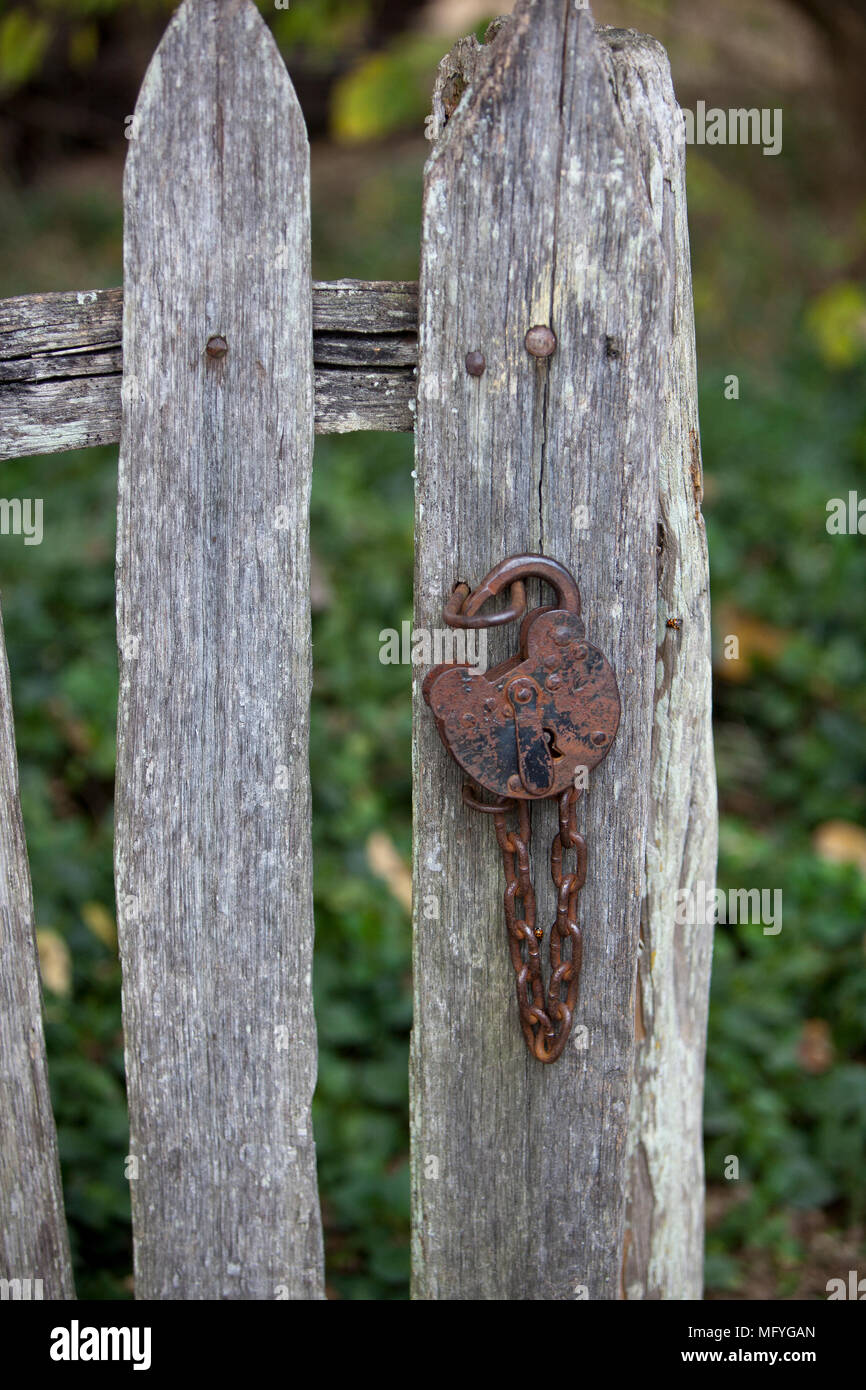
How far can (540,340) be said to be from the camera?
152 cm

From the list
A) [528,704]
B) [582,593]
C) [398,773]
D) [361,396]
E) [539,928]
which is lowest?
[539,928]

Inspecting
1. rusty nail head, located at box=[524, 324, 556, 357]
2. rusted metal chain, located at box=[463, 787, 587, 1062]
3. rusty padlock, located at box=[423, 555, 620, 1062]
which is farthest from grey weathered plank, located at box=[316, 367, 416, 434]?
rusted metal chain, located at box=[463, 787, 587, 1062]

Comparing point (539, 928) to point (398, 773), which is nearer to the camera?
point (539, 928)

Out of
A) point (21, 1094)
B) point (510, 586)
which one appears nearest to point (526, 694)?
point (510, 586)

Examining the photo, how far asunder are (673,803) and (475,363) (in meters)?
0.75

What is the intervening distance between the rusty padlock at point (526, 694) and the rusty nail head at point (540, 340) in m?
0.27

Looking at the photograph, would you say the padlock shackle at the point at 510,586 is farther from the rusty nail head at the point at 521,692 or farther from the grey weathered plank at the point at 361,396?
the grey weathered plank at the point at 361,396

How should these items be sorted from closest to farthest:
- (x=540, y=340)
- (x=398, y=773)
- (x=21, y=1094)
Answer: (x=540, y=340), (x=21, y=1094), (x=398, y=773)

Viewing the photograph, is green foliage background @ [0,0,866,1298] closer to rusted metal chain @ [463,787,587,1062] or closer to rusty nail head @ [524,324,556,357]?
rusted metal chain @ [463,787,587,1062]

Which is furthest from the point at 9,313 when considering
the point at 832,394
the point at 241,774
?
the point at 832,394

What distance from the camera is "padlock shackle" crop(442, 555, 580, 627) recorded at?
153 centimetres

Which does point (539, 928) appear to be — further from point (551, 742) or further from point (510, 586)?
point (510, 586)

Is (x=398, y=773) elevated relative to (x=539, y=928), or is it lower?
elevated

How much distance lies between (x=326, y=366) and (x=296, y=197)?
0.22 meters
